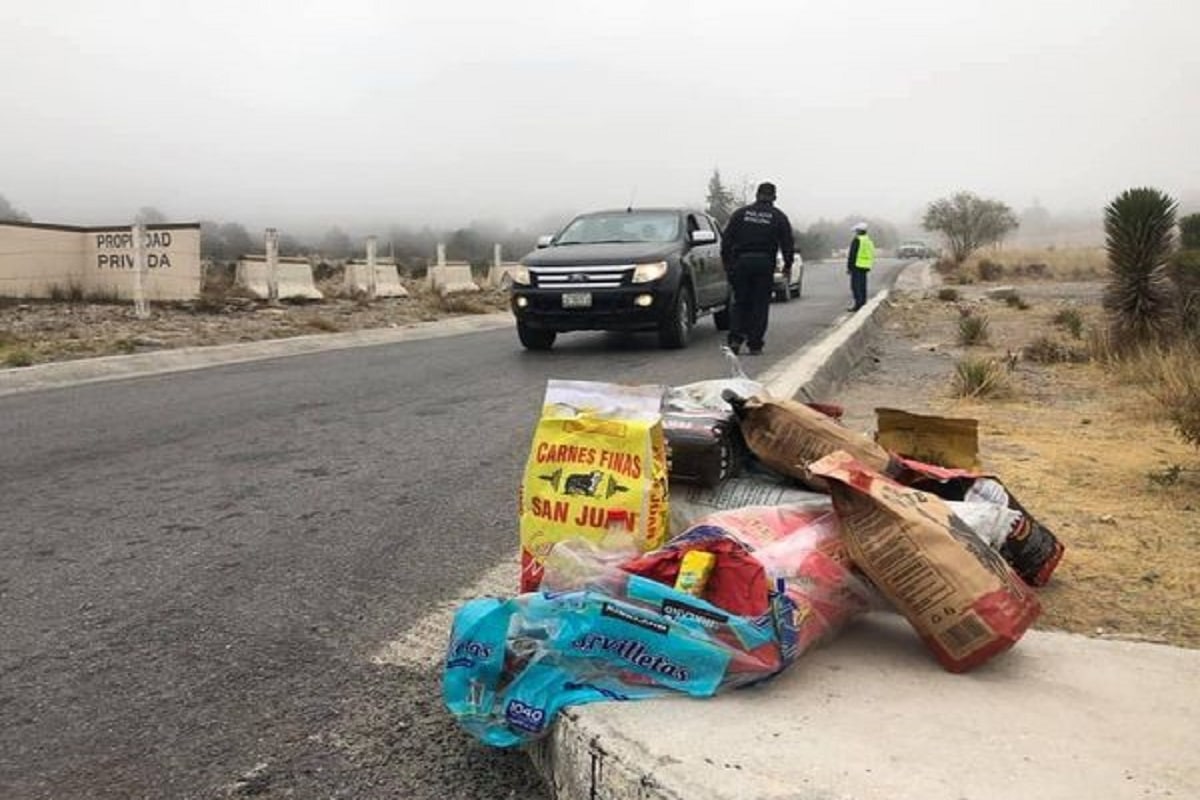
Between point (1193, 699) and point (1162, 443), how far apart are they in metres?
4.54

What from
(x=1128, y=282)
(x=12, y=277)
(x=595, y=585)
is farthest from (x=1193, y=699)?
(x=12, y=277)

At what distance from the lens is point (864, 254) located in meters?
20.1

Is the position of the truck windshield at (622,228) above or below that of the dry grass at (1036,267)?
above

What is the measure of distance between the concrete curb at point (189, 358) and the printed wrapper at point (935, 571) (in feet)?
29.2

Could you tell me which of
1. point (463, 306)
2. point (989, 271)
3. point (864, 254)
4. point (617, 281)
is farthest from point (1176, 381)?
point (989, 271)

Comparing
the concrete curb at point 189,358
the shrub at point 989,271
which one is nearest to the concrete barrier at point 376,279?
the concrete curb at point 189,358

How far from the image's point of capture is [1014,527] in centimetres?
338

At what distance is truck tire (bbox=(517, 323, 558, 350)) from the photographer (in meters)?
12.3

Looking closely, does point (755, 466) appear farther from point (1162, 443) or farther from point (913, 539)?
point (1162, 443)

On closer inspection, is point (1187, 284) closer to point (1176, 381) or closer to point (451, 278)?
point (1176, 381)

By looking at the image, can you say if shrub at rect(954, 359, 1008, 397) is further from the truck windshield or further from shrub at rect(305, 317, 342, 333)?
shrub at rect(305, 317, 342, 333)

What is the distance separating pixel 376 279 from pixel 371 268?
46 centimetres

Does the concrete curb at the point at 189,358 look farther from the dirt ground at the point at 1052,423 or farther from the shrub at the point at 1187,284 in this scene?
the shrub at the point at 1187,284

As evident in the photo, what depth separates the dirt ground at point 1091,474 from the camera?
349 cm
